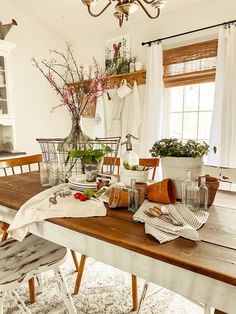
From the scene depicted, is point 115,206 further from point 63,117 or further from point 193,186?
point 63,117

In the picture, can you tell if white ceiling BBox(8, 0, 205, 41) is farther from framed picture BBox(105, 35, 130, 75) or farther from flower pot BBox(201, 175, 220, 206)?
flower pot BBox(201, 175, 220, 206)

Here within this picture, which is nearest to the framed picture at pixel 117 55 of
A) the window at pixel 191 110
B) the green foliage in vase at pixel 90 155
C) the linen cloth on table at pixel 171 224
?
the window at pixel 191 110

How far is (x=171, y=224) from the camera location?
0.84 meters

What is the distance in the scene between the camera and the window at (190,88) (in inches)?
102

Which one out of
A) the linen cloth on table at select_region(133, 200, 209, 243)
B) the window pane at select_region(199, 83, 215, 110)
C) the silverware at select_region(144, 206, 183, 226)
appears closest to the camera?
the linen cloth on table at select_region(133, 200, 209, 243)

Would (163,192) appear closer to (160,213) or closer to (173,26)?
(160,213)

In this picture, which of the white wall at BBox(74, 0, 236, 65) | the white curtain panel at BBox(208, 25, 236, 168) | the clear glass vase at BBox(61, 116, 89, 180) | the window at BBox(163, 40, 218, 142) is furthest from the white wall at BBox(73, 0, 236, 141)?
the clear glass vase at BBox(61, 116, 89, 180)

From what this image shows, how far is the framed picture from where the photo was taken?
10.5 ft

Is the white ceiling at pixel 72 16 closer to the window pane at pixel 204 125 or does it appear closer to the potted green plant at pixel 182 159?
the window pane at pixel 204 125

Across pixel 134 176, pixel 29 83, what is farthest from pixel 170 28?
pixel 134 176

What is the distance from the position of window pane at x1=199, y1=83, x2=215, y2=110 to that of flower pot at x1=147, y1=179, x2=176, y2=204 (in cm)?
202

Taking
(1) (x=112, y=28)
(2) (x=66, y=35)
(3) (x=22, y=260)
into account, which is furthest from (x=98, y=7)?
(3) (x=22, y=260)

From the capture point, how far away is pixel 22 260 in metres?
1.16

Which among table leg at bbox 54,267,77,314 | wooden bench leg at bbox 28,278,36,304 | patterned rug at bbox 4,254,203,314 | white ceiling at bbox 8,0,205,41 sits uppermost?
white ceiling at bbox 8,0,205,41
